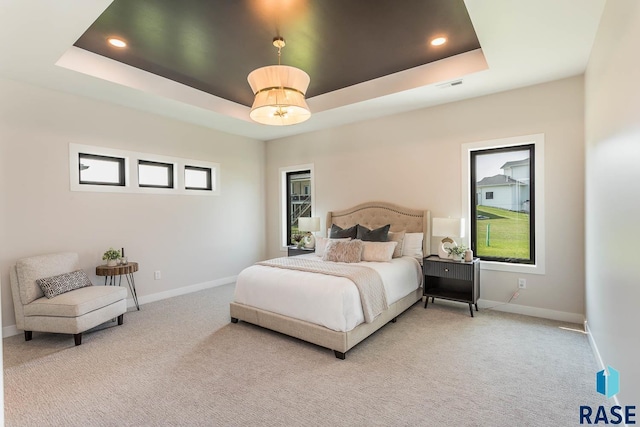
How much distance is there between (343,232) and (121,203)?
327 cm

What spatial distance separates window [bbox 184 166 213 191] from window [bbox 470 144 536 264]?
4.40 m

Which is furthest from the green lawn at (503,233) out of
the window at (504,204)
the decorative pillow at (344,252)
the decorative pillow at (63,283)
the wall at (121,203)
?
the decorative pillow at (63,283)

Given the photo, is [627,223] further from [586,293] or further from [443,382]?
[586,293]

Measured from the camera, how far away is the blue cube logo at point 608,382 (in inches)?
84.1

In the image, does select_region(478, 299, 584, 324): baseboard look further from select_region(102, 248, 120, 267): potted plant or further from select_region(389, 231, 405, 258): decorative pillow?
select_region(102, 248, 120, 267): potted plant

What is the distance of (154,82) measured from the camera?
4016 millimetres

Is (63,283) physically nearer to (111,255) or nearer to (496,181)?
(111,255)

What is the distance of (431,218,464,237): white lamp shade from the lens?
4.06m

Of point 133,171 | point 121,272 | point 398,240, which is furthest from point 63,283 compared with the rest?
point 398,240

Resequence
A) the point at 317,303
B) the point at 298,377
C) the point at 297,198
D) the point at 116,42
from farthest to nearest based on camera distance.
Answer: the point at 297,198
the point at 116,42
the point at 317,303
the point at 298,377

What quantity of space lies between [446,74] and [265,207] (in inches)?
171

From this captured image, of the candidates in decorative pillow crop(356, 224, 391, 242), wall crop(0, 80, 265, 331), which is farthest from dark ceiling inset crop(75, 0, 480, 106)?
decorative pillow crop(356, 224, 391, 242)

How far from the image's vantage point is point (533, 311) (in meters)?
3.89

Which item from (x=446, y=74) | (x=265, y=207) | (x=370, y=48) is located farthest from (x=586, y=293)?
(x=265, y=207)
